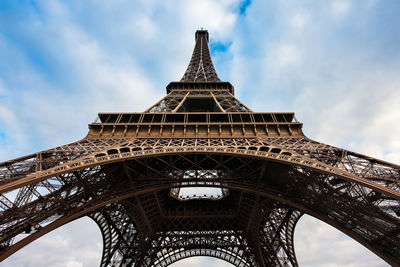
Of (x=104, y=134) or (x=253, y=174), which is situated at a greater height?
(x=104, y=134)

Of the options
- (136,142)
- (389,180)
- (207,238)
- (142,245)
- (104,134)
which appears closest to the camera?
(389,180)

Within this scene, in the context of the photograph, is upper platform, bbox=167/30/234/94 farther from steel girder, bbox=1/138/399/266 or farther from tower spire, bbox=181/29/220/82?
steel girder, bbox=1/138/399/266

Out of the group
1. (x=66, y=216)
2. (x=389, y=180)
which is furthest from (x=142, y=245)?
(x=389, y=180)

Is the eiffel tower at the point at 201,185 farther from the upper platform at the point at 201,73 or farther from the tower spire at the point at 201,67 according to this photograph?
the tower spire at the point at 201,67

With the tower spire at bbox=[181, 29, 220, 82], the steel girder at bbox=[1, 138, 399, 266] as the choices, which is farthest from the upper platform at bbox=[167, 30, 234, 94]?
the steel girder at bbox=[1, 138, 399, 266]

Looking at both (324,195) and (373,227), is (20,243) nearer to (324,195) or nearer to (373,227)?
(324,195)

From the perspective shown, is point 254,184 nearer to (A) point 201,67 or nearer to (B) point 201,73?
(B) point 201,73

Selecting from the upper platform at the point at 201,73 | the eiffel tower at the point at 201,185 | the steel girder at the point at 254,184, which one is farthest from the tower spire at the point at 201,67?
the steel girder at the point at 254,184
